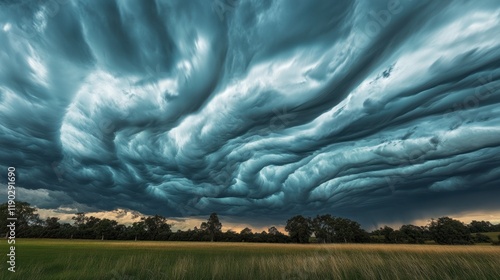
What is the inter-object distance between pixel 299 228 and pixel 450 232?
71667mm

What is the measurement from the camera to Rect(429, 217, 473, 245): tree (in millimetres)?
102744

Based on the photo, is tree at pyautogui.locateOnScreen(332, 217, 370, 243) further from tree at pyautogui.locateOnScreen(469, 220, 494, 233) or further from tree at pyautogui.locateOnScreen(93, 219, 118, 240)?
tree at pyautogui.locateOnScreen(93, 219, 118, 240)

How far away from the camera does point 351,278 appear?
28.3 feet

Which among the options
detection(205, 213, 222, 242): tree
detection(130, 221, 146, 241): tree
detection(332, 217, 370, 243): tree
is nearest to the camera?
detection(332, 217, 370, 243): tree

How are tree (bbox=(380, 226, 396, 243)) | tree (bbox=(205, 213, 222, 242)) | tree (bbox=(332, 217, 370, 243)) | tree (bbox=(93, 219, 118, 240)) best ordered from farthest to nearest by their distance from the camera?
tree (bbox=(205, 213, 222, 242)), tree (bbox=(93, 219, 118, 240)), tree (bbox=(332, 217, 370, 243)), tree (bbox=(380, 226, 396, 243))

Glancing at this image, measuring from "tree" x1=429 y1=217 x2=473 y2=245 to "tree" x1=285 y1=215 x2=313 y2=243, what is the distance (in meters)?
61.8

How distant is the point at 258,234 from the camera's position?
148 m

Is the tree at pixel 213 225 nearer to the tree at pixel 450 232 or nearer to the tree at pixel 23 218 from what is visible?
the tree at pixel 23 218

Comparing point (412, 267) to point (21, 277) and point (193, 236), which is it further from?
point (193, 236)

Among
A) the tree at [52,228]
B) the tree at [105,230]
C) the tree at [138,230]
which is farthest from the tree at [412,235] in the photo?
the tree at [52,228]

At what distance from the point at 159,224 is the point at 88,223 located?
44.7 metres

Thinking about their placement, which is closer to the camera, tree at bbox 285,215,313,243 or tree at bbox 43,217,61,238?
tree at bbox 43,217,61,238

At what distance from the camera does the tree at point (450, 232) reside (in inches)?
4045

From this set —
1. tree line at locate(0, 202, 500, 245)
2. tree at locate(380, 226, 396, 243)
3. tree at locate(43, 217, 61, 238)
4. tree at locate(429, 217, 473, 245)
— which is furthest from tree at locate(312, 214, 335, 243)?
tree at locate(43, 217, 61, 238)
